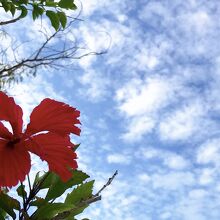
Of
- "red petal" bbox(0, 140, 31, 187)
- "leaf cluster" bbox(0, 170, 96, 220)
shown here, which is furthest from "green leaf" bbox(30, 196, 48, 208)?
"red petal" bbox(0, 140, 31, 187)

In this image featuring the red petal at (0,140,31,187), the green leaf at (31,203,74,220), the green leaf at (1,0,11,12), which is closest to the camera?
the red petal at (0,140,31,187)

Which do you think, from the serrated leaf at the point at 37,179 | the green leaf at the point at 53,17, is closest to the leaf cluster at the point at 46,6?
the green leaf at the point at 53,17

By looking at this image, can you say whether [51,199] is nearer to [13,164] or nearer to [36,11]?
[13,164]

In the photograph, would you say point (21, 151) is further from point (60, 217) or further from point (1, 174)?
point (60, 217)

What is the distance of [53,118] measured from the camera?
0.79 meters

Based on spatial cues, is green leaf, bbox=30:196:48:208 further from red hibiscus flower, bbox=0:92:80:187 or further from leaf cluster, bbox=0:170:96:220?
red hibiscus flower, bbox=0:92:80:187

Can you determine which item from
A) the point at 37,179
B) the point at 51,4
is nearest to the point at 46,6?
the point at 51,4

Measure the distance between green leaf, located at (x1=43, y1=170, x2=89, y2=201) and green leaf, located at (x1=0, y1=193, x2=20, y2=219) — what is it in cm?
7

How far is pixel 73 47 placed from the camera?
14.8 ft

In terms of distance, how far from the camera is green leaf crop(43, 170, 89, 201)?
964mm

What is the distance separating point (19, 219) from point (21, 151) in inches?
6.7

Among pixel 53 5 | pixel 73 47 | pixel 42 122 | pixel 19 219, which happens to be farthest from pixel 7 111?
pixel 73 47

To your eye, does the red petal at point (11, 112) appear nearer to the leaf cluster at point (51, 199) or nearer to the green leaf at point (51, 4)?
the leaf cluster at point (51, 199)

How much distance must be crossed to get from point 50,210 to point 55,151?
Answer: 196mm
